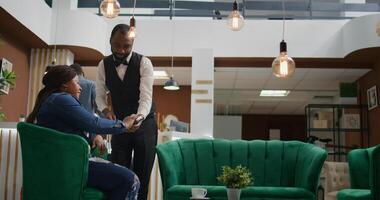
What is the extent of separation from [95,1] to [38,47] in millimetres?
1665

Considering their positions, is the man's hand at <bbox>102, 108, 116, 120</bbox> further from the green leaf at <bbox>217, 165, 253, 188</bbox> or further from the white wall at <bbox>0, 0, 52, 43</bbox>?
the white wall at <bbox>0, 0, 52, 43</bbox>

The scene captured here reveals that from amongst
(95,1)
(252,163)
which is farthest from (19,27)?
(252,163)

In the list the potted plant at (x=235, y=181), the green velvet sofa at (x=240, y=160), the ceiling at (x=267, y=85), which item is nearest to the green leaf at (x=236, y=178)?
the potted plant at (x=235, y=181)

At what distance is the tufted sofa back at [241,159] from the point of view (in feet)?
15.6

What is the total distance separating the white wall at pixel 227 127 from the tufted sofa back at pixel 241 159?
11471mm

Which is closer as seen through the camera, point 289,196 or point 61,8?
point 289,196

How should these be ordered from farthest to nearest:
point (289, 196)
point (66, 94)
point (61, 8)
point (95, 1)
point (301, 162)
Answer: point (95, 1) < point (61, 8) < point (301, 162) < point (289, 196) < point (66, 94)

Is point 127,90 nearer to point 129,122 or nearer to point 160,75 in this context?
point 129,122

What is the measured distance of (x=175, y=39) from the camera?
397 inches

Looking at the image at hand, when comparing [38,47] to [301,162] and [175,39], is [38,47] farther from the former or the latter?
[301,162]

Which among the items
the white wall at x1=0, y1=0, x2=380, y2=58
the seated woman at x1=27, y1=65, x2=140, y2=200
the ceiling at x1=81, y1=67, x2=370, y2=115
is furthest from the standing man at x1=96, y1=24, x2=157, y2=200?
the ceiling at x1=81, y1=67, x2=370, y2=115

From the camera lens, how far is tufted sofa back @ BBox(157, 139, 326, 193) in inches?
187

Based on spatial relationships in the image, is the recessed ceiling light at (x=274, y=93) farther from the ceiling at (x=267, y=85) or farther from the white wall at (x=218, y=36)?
the white wall at (x=218, y=36)

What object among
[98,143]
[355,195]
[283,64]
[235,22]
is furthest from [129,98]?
[235,22]
